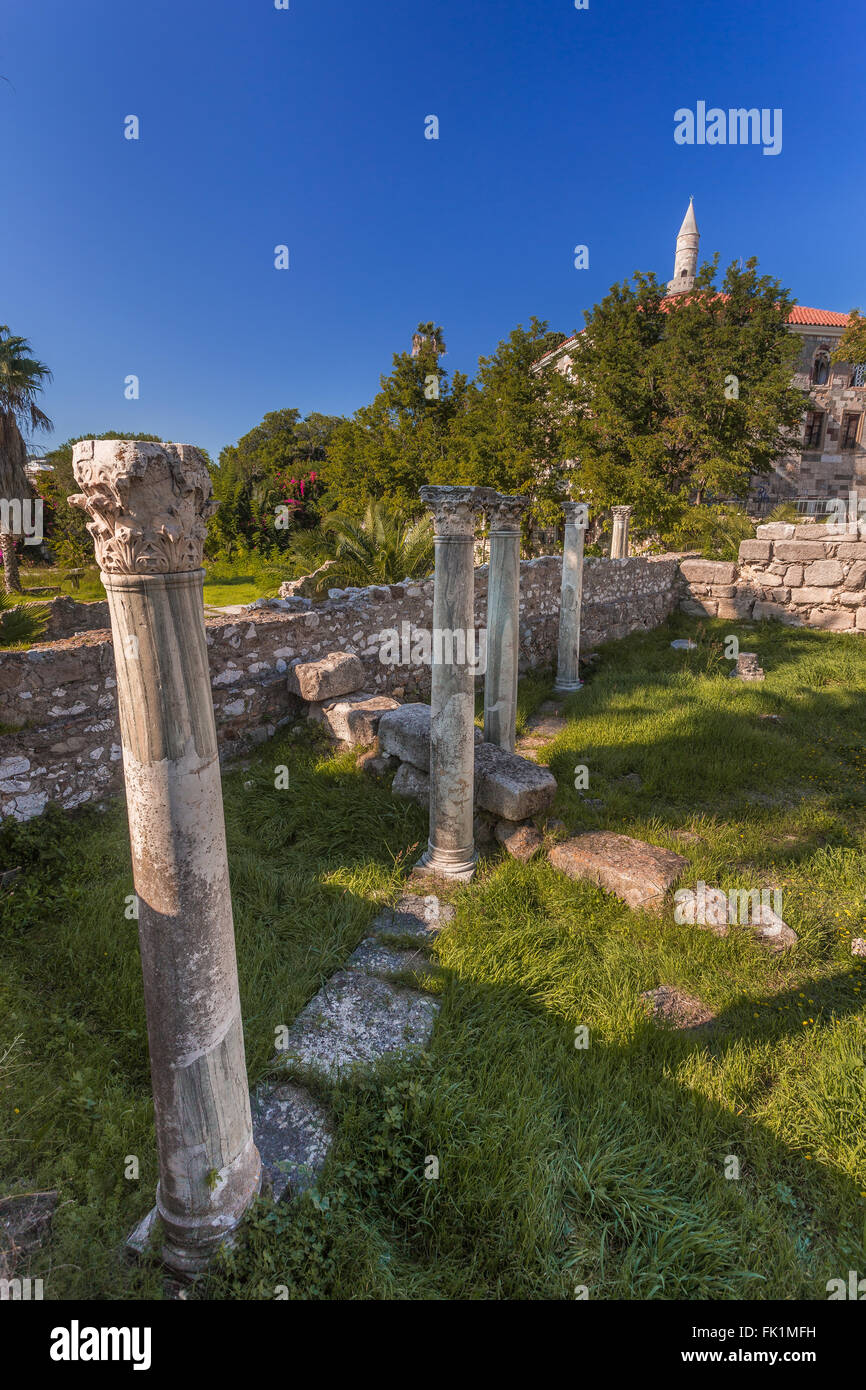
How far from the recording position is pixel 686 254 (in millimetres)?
34594

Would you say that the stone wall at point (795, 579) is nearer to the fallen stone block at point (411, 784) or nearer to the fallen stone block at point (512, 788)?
the fallen stone block at point (512, 788)

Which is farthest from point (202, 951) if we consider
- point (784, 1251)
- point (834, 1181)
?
point (834, 1181)

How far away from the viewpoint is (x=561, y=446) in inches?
815

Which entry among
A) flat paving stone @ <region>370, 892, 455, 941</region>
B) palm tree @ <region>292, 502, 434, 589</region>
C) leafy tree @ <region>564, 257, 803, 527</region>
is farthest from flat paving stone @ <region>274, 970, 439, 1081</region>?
leafy tree @ <region>564, 257, 803, 527</region>

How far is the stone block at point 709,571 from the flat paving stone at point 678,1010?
11.5 metres

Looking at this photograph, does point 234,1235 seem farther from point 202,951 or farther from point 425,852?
point 425,852

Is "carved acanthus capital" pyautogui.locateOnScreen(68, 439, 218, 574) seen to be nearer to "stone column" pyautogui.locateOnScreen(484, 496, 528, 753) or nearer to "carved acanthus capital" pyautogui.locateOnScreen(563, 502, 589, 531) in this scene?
"stone column" pyautogui.locateOnScreen(484, 496, 528, 753)

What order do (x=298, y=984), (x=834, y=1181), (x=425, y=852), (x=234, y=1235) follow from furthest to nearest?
(x=425, y=852)
(x=298, y=984)
(x=834, y=1181)
(x=234, y=1235)

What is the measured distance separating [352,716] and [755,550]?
10.2 meters

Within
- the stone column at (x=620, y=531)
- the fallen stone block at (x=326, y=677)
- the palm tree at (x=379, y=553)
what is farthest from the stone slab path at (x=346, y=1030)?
the stone column at (x=620, y=531)

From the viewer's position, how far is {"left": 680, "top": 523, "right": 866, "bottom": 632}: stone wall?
39.2 feet

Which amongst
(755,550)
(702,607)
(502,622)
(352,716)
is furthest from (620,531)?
(352,716)

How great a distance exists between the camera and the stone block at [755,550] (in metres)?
12.7

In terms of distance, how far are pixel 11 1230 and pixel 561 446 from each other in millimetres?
21651
